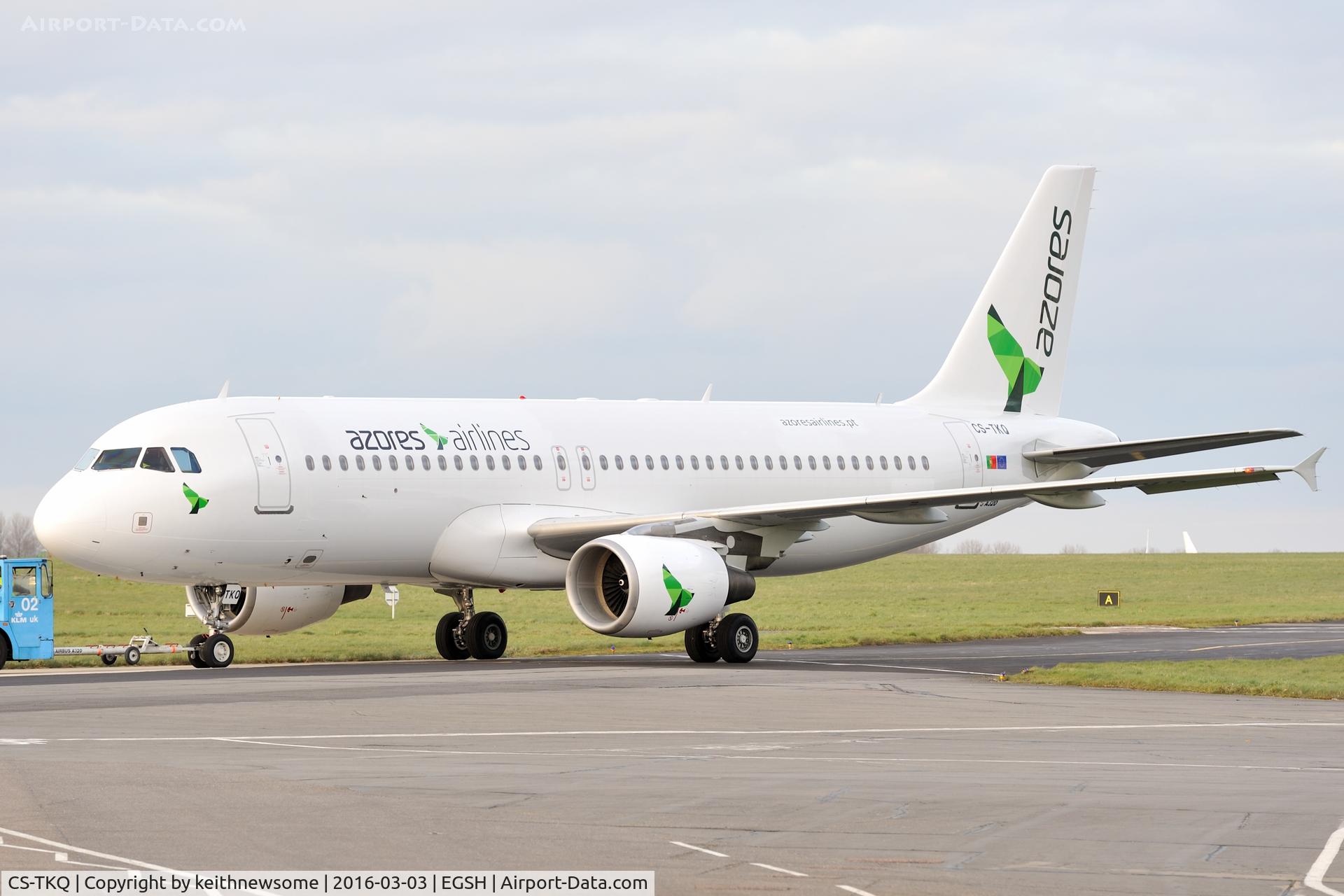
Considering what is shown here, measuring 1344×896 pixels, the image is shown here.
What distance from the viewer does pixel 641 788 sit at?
13461 millimetres

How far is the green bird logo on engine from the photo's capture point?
28.6 meters

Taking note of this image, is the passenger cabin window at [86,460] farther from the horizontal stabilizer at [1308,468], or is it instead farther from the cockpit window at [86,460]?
the horizontal stabilizer at [1308,468]

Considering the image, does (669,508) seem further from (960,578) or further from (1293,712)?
(960,578)

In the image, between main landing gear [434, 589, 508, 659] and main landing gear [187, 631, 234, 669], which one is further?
main landing gear [434, 589, 508, 659]

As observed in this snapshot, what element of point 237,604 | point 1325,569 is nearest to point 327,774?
point 237,604

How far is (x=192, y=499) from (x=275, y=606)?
4.89 meters

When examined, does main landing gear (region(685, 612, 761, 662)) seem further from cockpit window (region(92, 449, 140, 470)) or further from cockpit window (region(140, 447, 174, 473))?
cockpit window (region(92, 449, 140, 470))

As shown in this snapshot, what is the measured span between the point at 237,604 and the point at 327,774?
19.0m

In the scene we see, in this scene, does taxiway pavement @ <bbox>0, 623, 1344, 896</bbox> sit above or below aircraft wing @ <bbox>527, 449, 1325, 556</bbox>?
below

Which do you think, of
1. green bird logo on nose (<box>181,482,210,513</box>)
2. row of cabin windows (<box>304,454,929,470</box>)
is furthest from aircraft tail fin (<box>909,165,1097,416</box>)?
green bird logo on nose (<box>181,482,210,513</box>)

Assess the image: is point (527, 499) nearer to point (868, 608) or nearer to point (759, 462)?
point (759, 462)

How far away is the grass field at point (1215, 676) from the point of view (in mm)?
23234

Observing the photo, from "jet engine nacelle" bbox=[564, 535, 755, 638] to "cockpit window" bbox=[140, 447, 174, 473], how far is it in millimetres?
6572

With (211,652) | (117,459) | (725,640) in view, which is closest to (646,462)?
(725,640)
